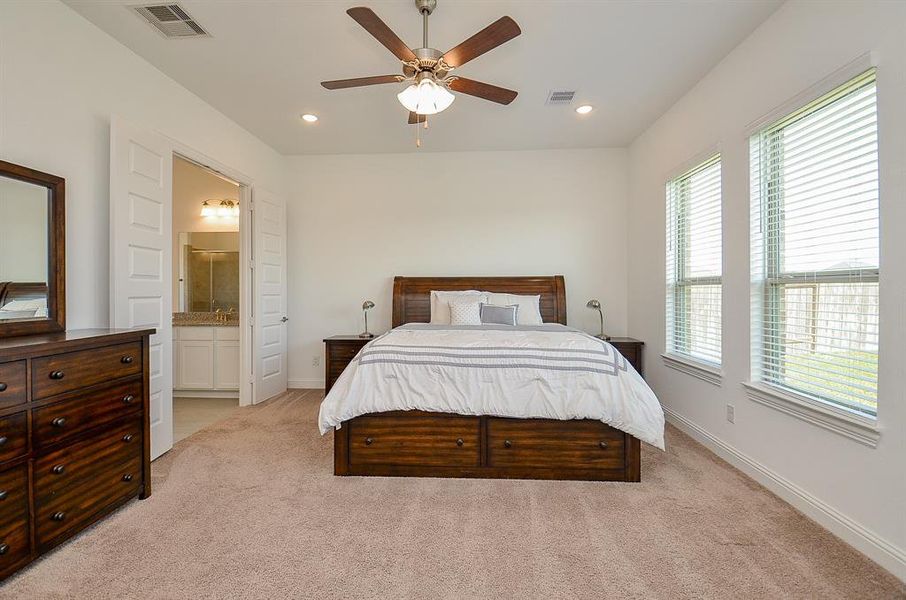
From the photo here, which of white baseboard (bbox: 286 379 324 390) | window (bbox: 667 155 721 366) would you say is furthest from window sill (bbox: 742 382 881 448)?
white baseboard (bbox: 286 379 324 390)

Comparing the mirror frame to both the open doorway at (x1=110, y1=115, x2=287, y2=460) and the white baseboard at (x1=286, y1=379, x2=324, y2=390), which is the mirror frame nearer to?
the open doorway at (x1=110, y1=115, x2=287, y2=460)

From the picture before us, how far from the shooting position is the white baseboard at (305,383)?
5.14 meters

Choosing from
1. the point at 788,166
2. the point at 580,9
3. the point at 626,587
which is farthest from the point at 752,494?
the point at 580,9

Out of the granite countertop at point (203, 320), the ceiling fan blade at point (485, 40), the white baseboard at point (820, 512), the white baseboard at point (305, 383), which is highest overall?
the ceiling fan blade at point (485, 40)

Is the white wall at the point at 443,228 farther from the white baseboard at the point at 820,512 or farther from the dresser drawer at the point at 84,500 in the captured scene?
the dresser drawer at the point at 84,500

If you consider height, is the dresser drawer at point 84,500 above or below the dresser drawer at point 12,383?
below

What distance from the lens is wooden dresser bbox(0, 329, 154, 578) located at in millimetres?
1664

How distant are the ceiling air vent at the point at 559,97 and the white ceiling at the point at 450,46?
0.07 meters

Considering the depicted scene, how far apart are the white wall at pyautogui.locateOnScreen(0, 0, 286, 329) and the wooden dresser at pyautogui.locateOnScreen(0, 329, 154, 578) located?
2.29ft

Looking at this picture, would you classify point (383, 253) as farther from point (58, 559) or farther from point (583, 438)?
point (58, 559)

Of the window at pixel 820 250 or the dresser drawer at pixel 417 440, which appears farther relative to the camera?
the dresser drawer at pixel 417 440

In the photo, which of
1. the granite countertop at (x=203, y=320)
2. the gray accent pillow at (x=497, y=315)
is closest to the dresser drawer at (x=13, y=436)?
the granite countertop at (x=203, y=320)

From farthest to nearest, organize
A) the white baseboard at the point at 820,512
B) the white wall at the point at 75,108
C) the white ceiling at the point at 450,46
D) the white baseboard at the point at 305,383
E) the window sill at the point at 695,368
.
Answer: the white baseboard at the point at 305,383
the window sill at the point at 695,368
the white ceiling at the point at 450,46
the white wall at the point at 75,108
the white baseboard at the point at 820,512

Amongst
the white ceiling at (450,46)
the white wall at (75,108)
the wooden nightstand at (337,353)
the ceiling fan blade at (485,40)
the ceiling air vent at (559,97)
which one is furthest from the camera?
the wooden nightstand at (337,353)
